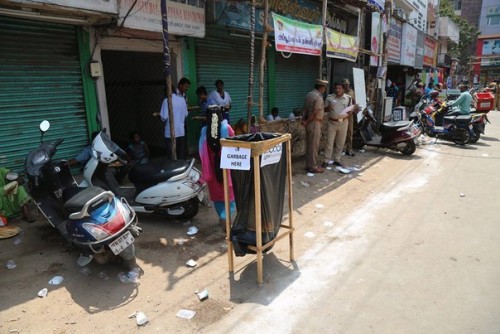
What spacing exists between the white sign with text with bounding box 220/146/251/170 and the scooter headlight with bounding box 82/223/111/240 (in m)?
1.27

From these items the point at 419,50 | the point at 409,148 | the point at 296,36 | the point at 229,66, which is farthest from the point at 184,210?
the point at 419,50

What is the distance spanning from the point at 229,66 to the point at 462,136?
7366 millimetres

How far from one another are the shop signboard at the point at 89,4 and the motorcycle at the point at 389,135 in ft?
22.9


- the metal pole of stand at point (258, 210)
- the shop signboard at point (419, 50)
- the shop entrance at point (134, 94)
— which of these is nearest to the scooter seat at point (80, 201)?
the metal pole of stand at point (258, 210)

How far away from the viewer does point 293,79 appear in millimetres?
11180

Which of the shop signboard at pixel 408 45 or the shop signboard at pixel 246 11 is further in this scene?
the shop signboard at pixel 408 45

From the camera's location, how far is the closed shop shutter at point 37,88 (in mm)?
4836

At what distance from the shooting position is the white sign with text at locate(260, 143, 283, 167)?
10.8ft

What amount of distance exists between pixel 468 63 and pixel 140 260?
170 feet

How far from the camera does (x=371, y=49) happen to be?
38.7 ft

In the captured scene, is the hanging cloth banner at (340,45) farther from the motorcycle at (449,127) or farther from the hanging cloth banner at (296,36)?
the motorcycle at (449,127)

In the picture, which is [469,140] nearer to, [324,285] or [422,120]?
[422,120]

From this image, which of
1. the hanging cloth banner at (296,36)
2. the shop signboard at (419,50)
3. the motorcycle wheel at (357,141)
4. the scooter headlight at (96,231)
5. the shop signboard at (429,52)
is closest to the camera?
the scooter headlight at (96,231)

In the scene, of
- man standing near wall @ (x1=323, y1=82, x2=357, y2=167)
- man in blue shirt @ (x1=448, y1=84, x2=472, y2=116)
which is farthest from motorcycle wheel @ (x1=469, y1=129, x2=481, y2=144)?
man standing near wall @ (x1=323, y1=82, x2=357, y2=167)
